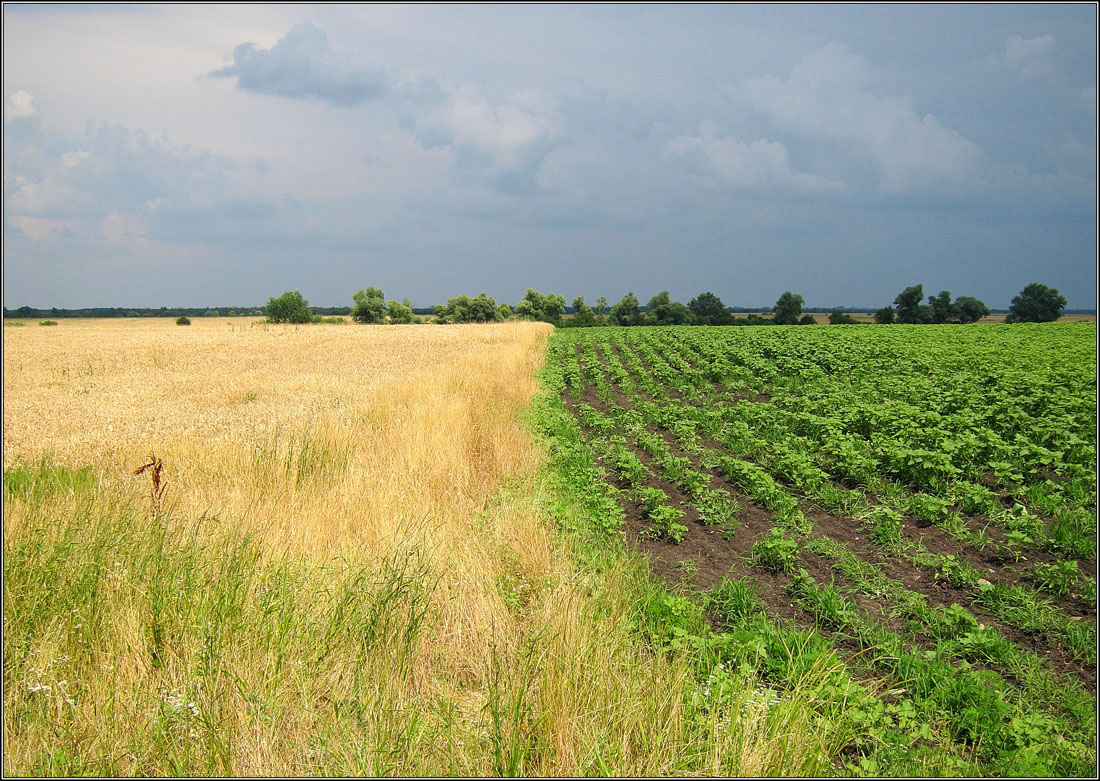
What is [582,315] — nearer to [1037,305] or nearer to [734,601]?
[1037,305]

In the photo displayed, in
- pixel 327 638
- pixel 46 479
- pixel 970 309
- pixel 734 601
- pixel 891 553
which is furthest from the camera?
pixel 970 309

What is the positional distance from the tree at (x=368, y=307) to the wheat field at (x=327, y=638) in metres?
95.6

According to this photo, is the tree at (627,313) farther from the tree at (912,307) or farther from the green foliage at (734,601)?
the green foliage at (734,601)

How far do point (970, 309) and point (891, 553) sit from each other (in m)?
87.5

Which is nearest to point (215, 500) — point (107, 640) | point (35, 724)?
point (107, 640)

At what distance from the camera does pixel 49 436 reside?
9.23 meters

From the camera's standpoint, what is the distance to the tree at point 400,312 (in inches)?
4117

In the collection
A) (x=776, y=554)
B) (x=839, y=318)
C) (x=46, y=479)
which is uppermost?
(x=839, y=318)

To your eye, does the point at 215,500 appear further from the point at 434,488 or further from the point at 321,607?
the point at 321,607

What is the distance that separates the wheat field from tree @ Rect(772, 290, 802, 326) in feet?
289

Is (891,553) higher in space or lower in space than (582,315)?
lower

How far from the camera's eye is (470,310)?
104125 mm

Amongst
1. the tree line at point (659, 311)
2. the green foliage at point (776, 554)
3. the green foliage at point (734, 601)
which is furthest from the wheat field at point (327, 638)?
the tree line at point (659, 311)

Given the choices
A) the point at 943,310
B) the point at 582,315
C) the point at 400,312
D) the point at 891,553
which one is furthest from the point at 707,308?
the point at 891,553
